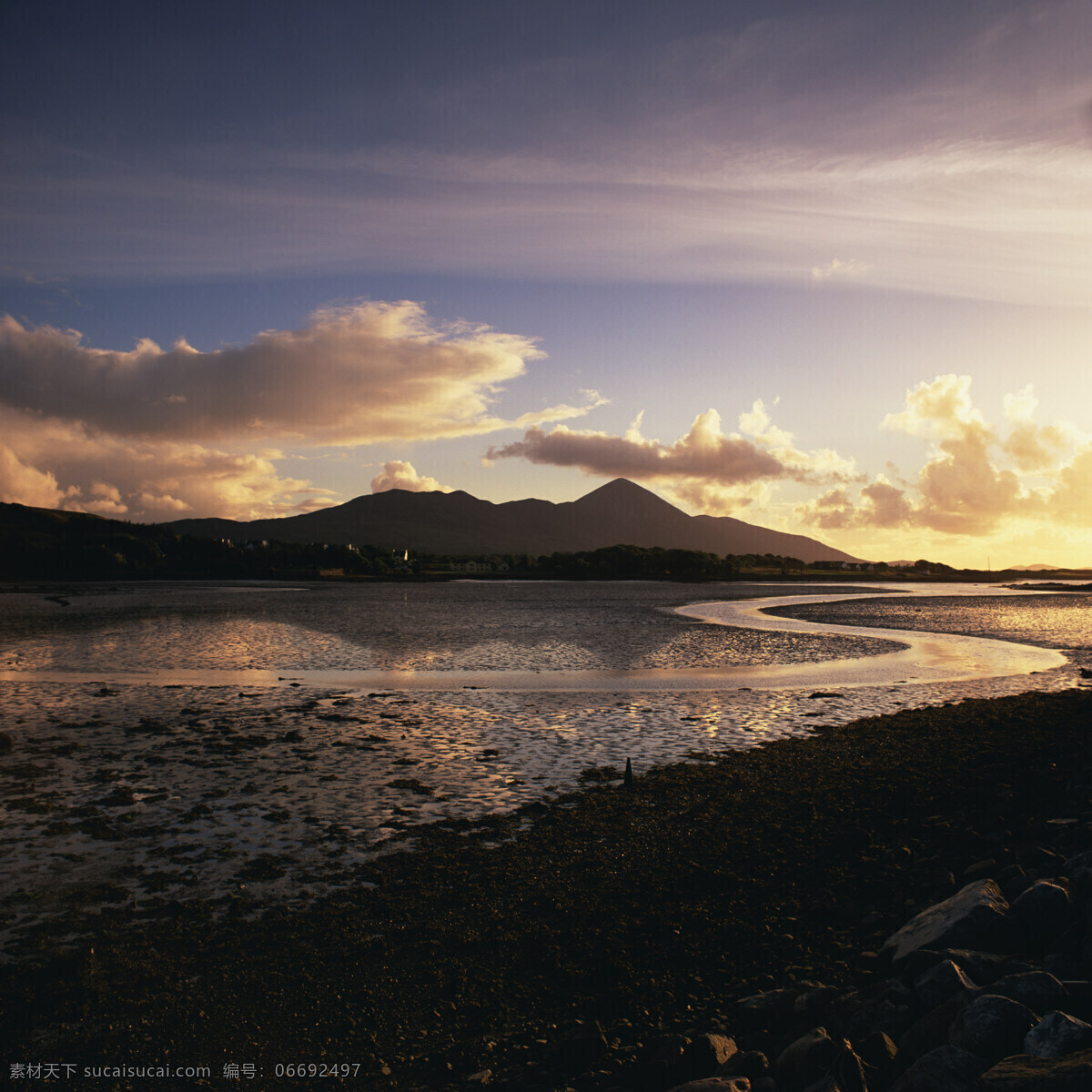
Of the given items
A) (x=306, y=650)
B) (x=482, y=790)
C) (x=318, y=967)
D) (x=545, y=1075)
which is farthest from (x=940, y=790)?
(x=306, y=650)

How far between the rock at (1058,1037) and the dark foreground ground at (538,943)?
2088 mm

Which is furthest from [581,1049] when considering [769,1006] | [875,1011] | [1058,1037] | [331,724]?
[331,724]

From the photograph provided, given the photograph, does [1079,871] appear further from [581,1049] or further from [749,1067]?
[581,1049]

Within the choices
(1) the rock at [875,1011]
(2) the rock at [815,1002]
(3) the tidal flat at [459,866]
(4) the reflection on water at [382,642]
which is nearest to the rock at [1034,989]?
(1) the rock at [875,1011]

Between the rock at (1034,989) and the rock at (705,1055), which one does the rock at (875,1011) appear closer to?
the rock at (1034,989)

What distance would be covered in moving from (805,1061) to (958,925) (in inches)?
98.2

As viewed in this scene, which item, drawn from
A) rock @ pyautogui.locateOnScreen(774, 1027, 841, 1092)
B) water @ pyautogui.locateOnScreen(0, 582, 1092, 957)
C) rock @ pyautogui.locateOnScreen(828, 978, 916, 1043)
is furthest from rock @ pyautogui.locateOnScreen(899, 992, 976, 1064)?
water @ pyautogui.locateOnScreen(0, 582, 1092, 957)

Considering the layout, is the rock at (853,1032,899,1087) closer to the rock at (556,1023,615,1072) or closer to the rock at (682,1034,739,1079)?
the rock at (682,1034,739,1079)

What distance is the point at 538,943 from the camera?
768 centimetres

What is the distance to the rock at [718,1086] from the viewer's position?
4.82m

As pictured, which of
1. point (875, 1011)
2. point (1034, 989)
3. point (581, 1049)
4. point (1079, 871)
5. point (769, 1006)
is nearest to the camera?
point (1034, 989)

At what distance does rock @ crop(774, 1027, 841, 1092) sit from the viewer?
5.02 meters

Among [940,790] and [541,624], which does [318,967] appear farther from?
[541,624]

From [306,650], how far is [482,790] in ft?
82.1
